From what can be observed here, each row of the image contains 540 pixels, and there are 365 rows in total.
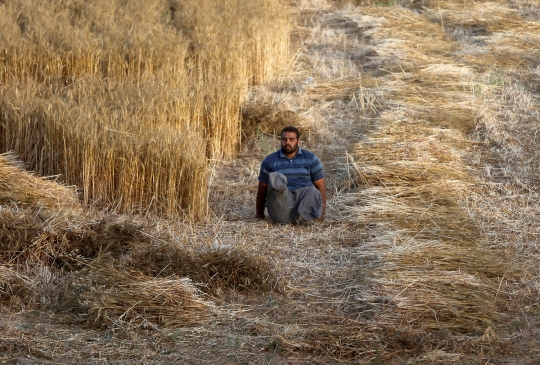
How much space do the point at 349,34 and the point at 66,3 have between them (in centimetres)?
404

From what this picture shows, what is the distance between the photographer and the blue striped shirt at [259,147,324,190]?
5555mm

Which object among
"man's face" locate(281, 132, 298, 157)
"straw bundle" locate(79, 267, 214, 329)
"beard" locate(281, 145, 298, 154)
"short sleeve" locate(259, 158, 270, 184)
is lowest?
"straw bundle" locate(79, 267, 214, 329)

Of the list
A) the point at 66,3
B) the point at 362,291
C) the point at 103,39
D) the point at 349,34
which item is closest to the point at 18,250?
the point at 362,291

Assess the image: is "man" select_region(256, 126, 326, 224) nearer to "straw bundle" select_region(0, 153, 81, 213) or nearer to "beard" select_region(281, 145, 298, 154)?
"beard" select_region(281, 145, 298, 154)

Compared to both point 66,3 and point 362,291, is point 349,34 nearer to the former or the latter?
point 66,3

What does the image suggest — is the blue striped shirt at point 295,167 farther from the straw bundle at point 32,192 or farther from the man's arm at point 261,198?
the straw bundle at point 32,192

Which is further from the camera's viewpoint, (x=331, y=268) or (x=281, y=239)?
(x=281, y=239)

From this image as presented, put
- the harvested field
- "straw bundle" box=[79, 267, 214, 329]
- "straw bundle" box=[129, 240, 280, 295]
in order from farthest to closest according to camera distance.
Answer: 1. "straw bundle" box=[129, 240, 280, 295]
2. "straw bundle" box=[79, 267, 214, 329]
3. the harvested field

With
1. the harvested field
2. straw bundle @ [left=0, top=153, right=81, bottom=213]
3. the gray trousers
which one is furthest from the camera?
the gray trousers

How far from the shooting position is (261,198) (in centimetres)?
555

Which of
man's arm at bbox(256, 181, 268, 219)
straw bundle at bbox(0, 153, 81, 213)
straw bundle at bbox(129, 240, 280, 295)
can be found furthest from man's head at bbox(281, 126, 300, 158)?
straw bundle at bbox(0, 153, 81, 213)

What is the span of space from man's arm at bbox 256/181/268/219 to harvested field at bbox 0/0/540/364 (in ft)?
0.30

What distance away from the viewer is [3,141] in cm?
617

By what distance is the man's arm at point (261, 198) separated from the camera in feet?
18.1
